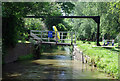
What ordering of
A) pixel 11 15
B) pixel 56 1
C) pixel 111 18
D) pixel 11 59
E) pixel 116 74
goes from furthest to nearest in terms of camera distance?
1. pixel 111 18
2. pixel 56 1
3. pixel 11 59
4. pixel 11 15
5. pixel 116 74

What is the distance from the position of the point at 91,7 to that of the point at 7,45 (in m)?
17.6

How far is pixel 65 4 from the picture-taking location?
17.6 metres

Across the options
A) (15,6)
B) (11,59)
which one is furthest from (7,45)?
(15,6)

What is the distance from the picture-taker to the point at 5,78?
373 inches

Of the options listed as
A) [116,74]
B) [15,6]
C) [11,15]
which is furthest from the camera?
[11,15]

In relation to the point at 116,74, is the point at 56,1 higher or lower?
higher

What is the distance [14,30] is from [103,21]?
11.9 meters

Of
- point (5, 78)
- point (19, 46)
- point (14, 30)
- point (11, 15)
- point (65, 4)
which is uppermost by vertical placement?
point (65, 4)

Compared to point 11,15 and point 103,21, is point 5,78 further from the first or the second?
point 103,21

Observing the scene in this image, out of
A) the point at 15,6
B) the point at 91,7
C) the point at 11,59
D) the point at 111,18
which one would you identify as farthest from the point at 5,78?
the point at 91,7

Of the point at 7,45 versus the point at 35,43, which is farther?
the point at 35,43

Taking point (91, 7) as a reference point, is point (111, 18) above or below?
below

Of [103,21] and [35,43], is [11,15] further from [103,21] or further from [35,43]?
[103,21]

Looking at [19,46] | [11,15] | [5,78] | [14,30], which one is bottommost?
[5,78]
